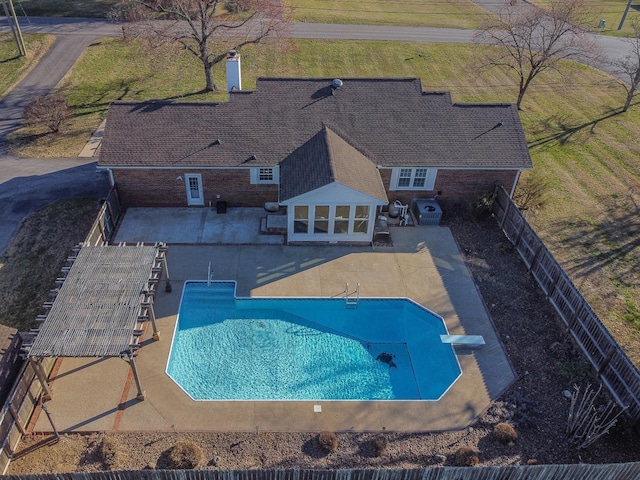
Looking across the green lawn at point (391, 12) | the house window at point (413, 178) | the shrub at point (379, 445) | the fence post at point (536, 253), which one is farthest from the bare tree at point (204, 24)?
the shrub at point (379, 445)

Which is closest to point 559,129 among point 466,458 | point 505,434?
point 505,434

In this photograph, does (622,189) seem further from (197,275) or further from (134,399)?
(134,399)

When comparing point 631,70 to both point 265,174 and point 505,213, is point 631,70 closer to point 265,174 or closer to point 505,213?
point 505,213

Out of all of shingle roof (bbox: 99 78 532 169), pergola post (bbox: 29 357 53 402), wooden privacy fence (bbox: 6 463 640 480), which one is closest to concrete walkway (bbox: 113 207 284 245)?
shingle roof (bbox: 99 78 532 169)

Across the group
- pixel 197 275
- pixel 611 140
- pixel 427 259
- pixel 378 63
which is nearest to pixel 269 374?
pixel 197 275

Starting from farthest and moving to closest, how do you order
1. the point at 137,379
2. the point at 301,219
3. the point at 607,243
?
the point at 607,243, the point at 301,219, the point at 137,379

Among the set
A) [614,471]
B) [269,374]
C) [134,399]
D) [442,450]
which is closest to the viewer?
[614,471]

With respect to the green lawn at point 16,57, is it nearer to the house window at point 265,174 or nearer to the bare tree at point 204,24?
the bare tree at point 204,24
